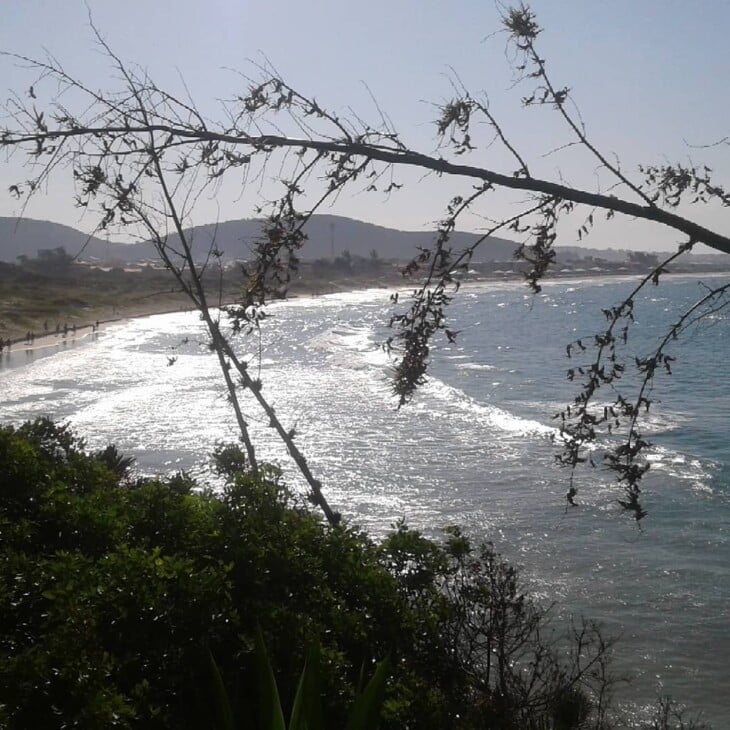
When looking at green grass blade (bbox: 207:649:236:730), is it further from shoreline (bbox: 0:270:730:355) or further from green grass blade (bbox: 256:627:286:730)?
shoreline (bbox: 0:270:730:355)

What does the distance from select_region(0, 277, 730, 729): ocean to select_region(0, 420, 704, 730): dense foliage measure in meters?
1.13

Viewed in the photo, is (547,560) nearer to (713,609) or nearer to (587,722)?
(713,609)

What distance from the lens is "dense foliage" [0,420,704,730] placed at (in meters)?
3.75

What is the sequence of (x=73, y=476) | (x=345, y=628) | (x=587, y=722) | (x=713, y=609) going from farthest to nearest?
(x=713, y=609) < (x=587, y=722) < (x=73, y=476) < (x=345, y=628)

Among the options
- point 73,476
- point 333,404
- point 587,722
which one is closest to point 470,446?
point 333,404

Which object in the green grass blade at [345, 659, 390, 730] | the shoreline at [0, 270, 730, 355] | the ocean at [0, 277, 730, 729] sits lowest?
the ocean at [0, 277, 730, 729]

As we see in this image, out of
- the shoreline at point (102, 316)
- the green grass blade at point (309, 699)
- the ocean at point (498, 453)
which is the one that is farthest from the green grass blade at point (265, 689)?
the shoreline at point (102, 316)

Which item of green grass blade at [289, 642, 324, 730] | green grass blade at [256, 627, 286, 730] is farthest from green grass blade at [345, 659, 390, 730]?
green grass blade at [256, 627, 286, 730]

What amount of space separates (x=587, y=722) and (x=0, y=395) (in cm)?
2581

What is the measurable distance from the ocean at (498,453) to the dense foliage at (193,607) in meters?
1.13

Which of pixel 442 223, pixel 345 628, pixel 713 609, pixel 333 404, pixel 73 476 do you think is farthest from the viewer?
pixel 333 404

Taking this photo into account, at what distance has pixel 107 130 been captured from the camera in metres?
2.87

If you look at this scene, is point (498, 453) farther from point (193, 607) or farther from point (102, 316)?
point (102, 316)

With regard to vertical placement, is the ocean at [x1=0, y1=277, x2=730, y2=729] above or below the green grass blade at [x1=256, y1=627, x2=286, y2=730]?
below
